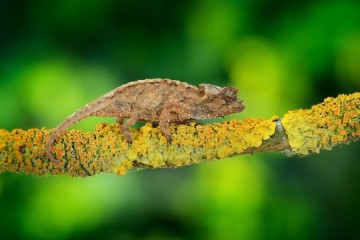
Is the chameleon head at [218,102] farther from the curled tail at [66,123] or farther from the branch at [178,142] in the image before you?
the curled tail at [66,123]

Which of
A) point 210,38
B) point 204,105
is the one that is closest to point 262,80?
point 210,38

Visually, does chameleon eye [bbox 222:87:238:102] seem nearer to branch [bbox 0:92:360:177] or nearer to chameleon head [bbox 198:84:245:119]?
chameleon head [bbox 198:84:245:119]

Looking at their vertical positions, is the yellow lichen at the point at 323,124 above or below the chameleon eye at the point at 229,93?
below

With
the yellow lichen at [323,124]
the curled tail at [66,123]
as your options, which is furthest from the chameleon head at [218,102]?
the curled tail at [66,123]

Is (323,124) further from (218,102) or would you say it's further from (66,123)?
(66,123)

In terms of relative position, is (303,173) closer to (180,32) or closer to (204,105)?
(180,32)

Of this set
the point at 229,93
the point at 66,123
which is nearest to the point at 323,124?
→ the point at 229,93

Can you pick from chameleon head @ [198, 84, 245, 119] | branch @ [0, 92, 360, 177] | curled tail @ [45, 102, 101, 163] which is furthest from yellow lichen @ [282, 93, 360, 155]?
curled tail @ [45, 102, 101, 163]
